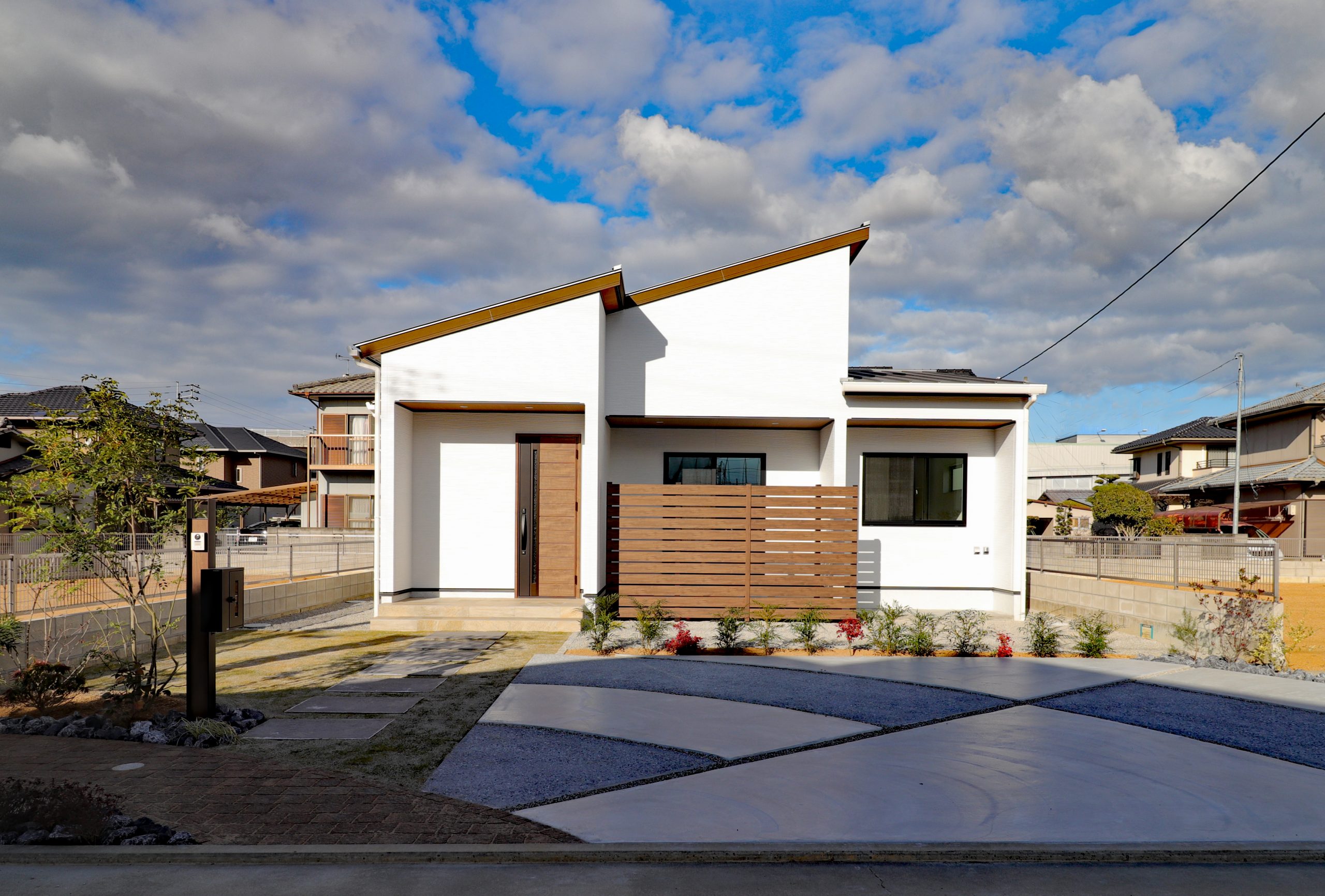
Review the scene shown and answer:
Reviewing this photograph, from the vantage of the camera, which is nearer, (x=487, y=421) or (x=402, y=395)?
(x=402, y=395)

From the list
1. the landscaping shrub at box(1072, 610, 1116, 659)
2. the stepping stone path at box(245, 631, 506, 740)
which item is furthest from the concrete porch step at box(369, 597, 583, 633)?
the landscaping shrub at box(1072, 610, 1116, 659)

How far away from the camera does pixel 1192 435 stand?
39.3 m

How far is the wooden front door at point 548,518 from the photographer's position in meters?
11.5

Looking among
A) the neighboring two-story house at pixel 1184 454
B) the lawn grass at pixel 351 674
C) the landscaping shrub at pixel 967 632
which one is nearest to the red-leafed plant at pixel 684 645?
the lawn grass at pixel 351 674

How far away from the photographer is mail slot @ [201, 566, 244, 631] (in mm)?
5820

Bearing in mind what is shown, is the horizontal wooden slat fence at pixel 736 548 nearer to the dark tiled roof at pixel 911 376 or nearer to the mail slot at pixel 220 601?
the dark tiled roof at pixel 911 376

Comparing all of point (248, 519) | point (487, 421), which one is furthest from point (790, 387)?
point (248, 519)

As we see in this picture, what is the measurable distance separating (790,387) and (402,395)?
593 centimetres

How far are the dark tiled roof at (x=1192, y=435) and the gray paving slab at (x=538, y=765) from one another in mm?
42726

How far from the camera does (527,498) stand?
1155 cm

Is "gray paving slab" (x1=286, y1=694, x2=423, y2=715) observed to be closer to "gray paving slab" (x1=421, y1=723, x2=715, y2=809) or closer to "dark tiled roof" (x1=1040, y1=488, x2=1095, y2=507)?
"gray paving slab" (x1=421, y1=723, x2=715, y2=809)

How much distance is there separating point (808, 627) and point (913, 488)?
4.47 meters

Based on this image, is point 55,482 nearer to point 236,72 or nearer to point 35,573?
point 35,573

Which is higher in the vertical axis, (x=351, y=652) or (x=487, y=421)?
(x=487, y=421)
